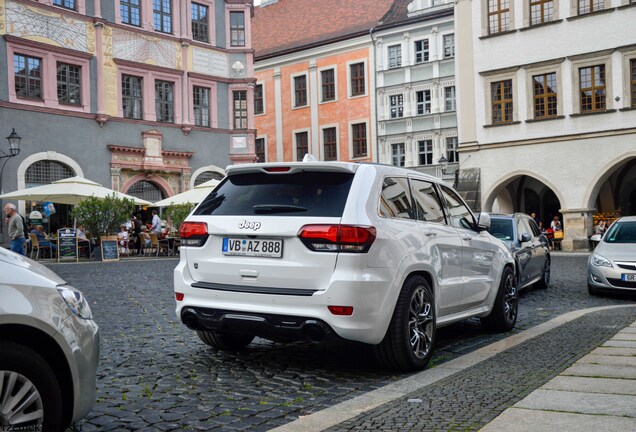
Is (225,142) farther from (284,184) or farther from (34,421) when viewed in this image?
(34,421)

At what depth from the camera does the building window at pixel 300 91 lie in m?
49.4

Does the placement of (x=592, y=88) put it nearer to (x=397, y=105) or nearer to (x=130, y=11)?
(x=397, y=105)

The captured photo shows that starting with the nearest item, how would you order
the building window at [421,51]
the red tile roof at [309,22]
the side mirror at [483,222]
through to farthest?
the side mirror at [483,222] < the building window at [421,51] < the red tile roof at [309,22]

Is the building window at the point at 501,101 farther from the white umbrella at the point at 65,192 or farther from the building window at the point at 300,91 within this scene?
the building window at the point at 300,91

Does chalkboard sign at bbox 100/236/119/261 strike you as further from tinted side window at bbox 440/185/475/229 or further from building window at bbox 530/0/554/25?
building window at bbox 530/0/554/25

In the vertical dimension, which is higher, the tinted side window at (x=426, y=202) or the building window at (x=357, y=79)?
the building window at (x=357, y=79)

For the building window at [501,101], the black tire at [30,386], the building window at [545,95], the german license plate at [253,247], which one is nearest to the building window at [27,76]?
the building window at [501,101]

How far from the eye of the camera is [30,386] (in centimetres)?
338

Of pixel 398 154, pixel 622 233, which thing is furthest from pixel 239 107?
pixel 622 233

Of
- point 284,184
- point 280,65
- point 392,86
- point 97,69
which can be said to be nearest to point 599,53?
point 392,86

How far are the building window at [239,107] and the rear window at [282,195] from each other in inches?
1202

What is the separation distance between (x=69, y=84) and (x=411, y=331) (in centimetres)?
2668

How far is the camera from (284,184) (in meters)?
6.10

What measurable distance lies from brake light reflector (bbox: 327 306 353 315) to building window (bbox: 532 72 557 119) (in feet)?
93.9
